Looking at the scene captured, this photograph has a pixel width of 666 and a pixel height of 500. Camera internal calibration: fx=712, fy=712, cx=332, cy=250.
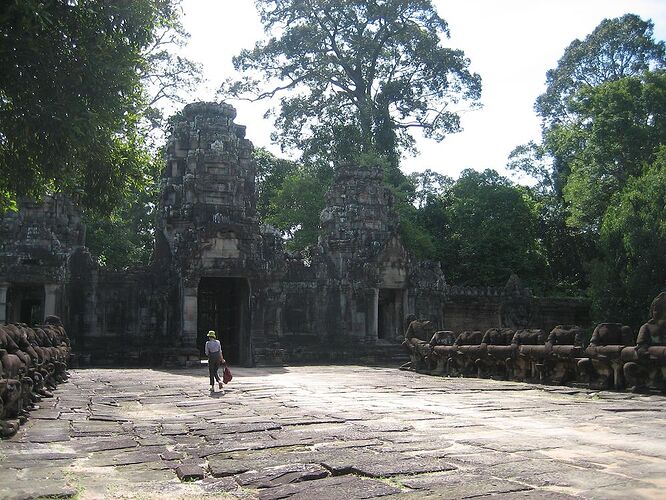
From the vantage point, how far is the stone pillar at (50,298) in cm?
2156

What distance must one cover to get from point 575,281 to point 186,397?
31.4 metres

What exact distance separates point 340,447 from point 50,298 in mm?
17125

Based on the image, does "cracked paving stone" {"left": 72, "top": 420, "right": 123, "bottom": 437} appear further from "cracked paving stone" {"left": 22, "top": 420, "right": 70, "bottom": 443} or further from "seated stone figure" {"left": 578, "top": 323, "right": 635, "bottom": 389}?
"seated stone figure" {"left": 578, "top": 323, "right": 635, "bottom": 389}

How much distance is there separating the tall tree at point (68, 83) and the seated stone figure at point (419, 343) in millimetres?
11554

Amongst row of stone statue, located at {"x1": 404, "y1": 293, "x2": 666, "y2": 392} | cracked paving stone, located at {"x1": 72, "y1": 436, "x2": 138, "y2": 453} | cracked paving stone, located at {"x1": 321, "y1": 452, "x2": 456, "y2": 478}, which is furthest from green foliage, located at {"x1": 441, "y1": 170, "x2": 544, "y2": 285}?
cracked paving stone, located at {"x1": 321, "y1": 452, "x2": 456, "y2": 478}

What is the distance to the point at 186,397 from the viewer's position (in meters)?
12.5

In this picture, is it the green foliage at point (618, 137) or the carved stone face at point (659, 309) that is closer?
the carved stone face at point (659, 309)

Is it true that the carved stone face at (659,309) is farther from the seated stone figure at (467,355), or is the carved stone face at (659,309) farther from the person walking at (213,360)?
the person walking at (213,360)

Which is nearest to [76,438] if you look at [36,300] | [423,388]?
[423,388]

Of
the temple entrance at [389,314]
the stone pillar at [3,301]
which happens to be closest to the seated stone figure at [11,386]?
the stone pillar at [3,301]

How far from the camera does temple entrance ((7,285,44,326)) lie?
23.2m

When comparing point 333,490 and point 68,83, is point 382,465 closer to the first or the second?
point 333,490

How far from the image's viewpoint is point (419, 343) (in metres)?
20.1

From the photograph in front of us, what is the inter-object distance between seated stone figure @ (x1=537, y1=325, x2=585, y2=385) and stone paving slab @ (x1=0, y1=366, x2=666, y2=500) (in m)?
1.35
